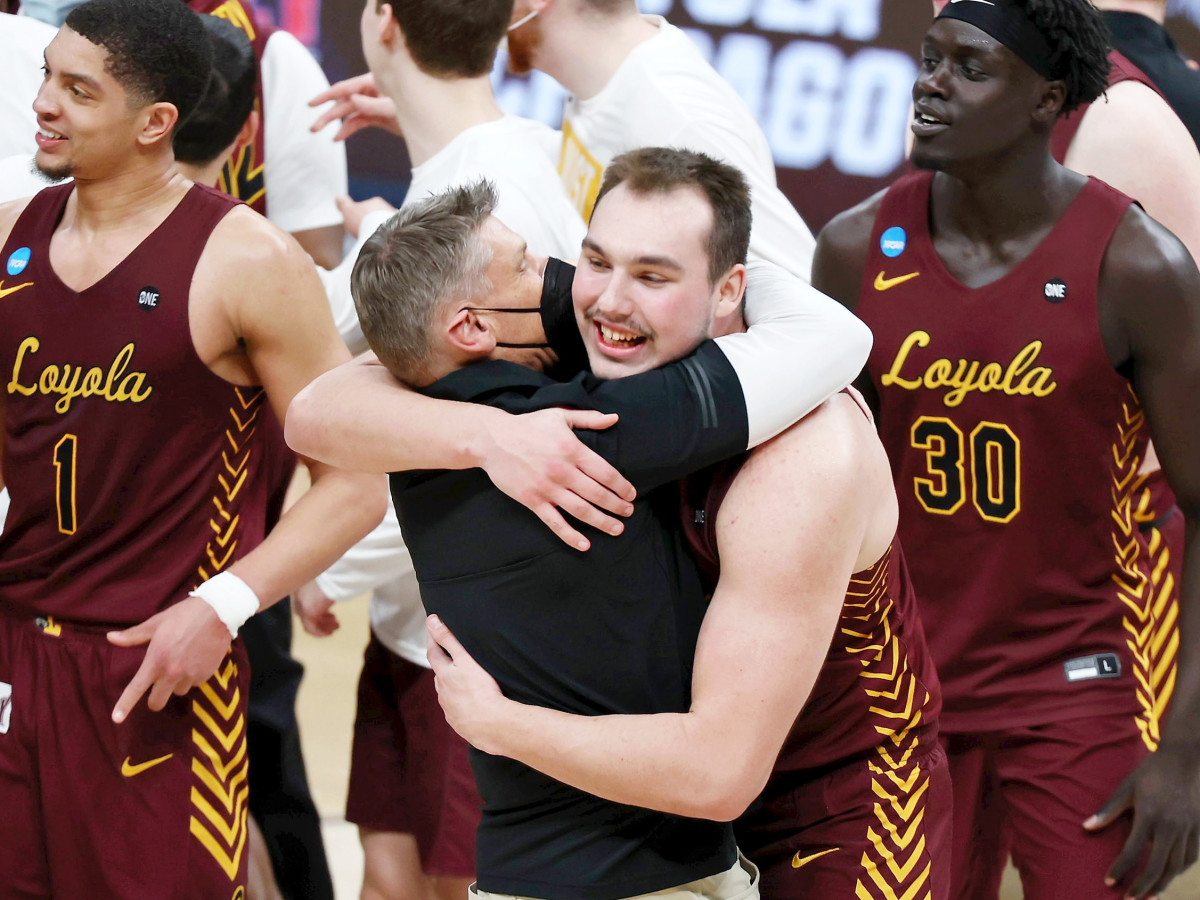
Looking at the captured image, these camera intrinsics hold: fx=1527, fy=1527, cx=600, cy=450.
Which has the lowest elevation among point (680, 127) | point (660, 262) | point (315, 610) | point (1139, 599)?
point (315, 610)

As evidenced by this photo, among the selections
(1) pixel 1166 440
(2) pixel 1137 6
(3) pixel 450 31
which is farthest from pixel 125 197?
(2) pixel 1137 6

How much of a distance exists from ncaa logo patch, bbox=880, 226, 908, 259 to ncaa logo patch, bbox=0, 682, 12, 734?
189cm

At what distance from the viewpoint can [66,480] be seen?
2.87 meters

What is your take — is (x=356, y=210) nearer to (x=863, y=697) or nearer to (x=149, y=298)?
(x=149, y=298)

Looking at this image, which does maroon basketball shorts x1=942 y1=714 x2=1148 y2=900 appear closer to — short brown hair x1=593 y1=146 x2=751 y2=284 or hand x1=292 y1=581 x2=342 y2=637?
short brown hair x1=593 y1=146 x2=751 y2=284

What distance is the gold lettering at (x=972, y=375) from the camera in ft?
9.39

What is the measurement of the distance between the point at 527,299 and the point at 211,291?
0.87m

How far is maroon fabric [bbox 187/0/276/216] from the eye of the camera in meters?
4.47

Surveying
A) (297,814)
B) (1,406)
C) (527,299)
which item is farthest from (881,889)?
(297,814)

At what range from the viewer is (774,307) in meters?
2.24

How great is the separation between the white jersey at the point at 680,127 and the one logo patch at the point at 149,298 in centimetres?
148

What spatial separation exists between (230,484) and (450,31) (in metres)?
1.49

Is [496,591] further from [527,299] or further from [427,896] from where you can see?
[427,896]

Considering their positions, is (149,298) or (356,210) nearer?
(149,298)
